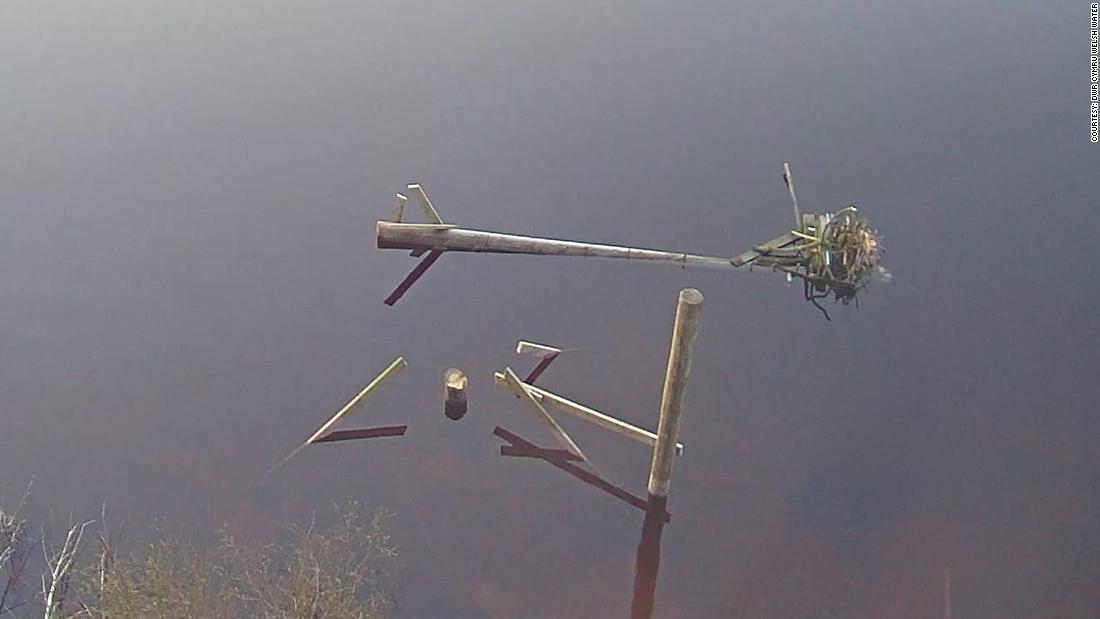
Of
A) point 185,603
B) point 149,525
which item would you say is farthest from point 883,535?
point 149,525

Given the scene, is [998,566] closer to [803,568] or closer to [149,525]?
[803,568]

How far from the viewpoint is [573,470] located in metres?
8.60

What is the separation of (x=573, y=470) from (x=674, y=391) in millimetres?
1747

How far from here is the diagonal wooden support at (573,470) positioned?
8297 mm

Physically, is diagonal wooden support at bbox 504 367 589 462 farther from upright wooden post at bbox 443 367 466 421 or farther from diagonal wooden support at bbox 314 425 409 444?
diagonal wooden support at bbox 314 425 409 444

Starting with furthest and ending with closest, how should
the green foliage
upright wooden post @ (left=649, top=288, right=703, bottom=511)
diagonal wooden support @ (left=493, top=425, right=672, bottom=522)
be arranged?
diagonal wooden support @ (left=493, top=425, right=672, bottom=522) < upright wooden post @ (left=649, top=288, right=703, bottom=511) < the green foliage

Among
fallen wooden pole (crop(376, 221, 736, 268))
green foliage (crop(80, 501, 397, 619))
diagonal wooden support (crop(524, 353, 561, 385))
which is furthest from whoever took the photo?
fallen wooden pole (crop(376, 221, 736, 268))

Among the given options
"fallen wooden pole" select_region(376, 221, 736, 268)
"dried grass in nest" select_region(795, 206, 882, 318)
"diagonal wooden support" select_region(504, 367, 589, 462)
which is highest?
"dried grass in nest" select_region(795, 206, 882, 318)

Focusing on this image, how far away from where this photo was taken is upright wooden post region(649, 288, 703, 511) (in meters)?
7.02

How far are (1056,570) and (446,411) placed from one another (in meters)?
6.03

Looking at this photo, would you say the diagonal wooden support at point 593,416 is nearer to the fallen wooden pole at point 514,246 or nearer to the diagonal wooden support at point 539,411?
the diagonal wooden support at point 539,411

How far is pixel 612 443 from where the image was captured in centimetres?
875

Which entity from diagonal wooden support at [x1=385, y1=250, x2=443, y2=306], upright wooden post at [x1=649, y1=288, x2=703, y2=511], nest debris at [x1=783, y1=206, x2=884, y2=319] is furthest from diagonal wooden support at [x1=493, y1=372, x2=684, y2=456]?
nest debris at [x1=783, y1=206, x2=884, y2=319]

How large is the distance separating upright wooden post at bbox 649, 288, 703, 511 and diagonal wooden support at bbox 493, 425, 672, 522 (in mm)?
200
